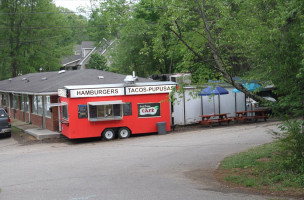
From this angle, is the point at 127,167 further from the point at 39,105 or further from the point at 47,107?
the point at 39,105

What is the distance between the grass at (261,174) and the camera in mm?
9250

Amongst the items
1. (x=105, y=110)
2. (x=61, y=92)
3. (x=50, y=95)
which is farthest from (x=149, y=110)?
(x=50, y=95)

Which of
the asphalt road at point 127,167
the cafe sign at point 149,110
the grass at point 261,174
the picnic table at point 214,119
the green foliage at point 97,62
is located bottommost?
the asphalt road at point 127,167

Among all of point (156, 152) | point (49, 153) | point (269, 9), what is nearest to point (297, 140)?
point (269, 9)

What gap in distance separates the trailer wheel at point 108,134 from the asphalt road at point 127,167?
494 mm

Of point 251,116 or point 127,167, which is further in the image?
point 251,116

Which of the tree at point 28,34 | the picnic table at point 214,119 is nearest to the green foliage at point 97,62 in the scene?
the tree at point 28,34

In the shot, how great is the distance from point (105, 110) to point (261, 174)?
1172 cm

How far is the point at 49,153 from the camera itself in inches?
695

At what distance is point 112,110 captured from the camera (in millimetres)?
21219

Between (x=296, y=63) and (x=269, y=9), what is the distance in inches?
99.1

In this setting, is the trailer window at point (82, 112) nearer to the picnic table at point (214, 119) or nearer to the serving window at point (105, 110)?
the serving window at point (105, 110)

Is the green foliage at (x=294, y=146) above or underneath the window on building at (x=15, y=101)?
underneath

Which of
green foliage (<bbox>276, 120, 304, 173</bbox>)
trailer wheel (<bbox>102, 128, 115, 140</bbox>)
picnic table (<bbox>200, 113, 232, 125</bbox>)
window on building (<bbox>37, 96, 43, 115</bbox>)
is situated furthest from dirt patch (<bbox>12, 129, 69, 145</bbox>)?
green foliage (<bbox>276, 120, 304, 173</bbox>)
